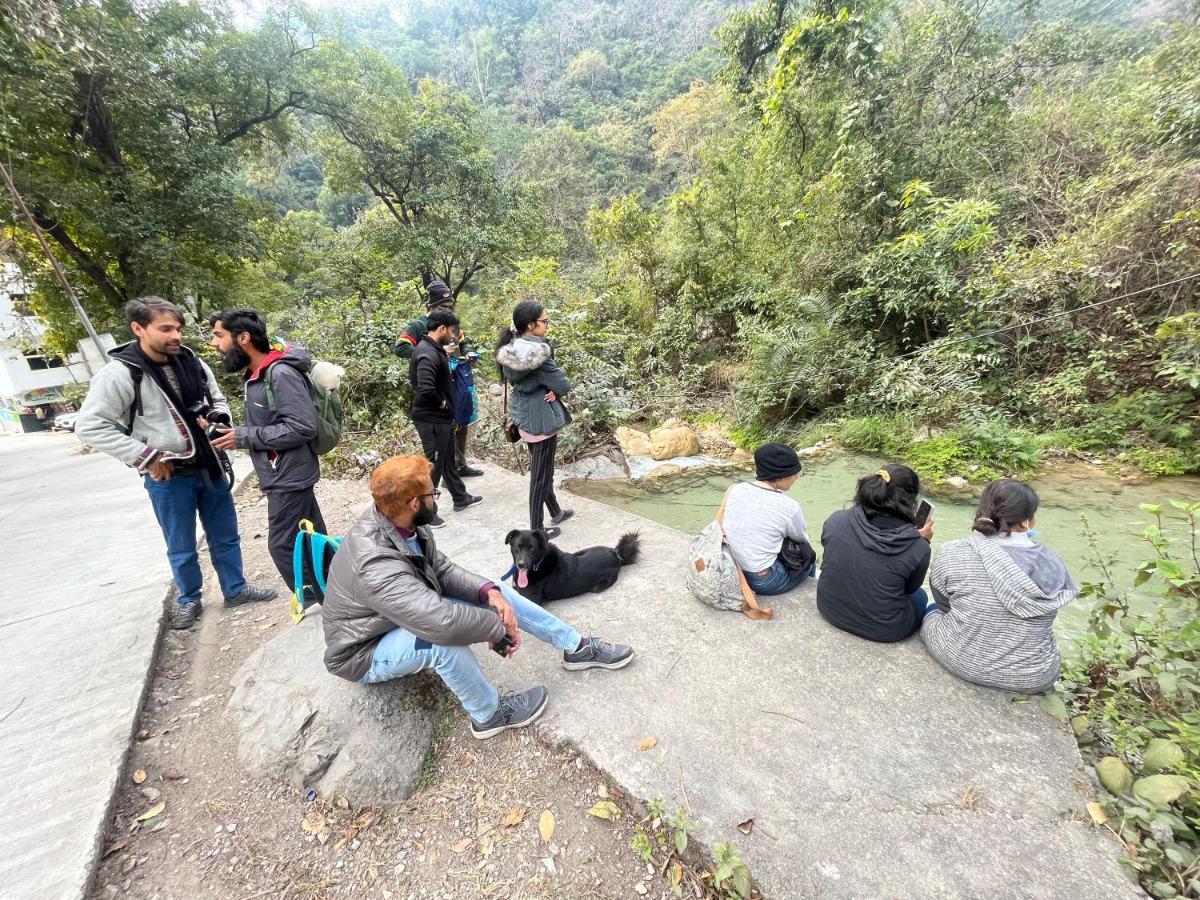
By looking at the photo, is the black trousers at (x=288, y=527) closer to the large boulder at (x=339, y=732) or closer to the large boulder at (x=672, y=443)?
the large boulder at (x=339, y=732)

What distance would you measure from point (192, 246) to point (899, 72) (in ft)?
43.1

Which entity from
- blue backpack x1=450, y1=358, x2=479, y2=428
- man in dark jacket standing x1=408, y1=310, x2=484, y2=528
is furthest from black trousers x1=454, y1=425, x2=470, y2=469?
man in dark jacket standing x1=408, y1=310, x2=484, y2=528

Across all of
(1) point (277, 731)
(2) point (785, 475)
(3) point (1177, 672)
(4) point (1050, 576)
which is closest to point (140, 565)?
(1) point (277, 731)

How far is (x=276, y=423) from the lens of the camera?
8.21 feet

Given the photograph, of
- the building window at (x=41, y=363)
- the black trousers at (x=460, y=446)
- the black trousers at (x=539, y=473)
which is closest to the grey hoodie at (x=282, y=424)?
the black trousers at (x=539, y=473)

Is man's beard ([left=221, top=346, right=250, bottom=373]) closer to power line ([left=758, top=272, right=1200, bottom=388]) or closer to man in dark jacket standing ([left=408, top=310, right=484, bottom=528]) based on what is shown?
man in dark jacket standing ([left=408, top=310, right=484, bottom=528])

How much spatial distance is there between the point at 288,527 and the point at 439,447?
153cm

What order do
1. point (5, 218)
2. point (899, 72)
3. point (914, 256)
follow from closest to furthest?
1. point (914, 256)
2. point (899, 72)
3. point (5, 218)

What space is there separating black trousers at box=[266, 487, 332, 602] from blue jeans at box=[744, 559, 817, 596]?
235 centimetres

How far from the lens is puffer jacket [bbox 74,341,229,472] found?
2.38 m

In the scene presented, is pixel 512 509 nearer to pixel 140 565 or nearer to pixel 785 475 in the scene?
pixel 785 475

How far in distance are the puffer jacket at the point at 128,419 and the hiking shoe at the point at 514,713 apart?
2.14m

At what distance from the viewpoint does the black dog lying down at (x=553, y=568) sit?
2.64m

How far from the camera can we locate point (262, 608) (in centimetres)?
324
